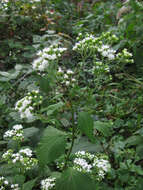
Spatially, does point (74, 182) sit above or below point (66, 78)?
below

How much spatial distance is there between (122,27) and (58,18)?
7.23ft

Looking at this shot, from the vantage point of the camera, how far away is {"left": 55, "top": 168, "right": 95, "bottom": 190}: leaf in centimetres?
115

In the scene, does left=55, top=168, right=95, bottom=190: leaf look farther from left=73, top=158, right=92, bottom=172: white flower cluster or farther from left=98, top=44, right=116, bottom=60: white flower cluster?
left=98, top=44, right=116, bottom=60: white flower cluster

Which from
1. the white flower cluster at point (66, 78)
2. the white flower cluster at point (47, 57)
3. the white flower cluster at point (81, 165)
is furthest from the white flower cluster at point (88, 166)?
the white flower cluster at point (47, 57)

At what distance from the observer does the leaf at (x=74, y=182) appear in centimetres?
115

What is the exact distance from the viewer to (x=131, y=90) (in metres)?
2.89

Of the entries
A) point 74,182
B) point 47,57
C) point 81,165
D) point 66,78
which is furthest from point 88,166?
point 47,57

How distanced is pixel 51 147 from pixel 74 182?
0.70 feet

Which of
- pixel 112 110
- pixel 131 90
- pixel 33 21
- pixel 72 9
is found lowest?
pixel 112 110

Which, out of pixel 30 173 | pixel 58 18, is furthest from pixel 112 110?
pixel 58 18

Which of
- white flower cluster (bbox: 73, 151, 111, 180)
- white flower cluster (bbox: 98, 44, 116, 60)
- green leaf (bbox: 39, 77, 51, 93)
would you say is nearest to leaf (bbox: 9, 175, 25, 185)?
white flower cluster (bbox: 73, 151, 111, 180)

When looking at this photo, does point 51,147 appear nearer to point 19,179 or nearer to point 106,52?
point 19,179

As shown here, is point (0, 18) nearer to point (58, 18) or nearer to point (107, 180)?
point (58, 18)

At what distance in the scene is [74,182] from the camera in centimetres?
116
